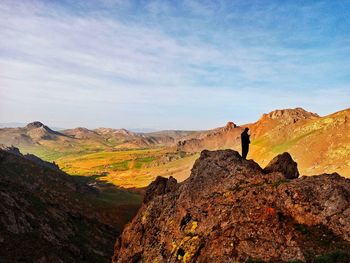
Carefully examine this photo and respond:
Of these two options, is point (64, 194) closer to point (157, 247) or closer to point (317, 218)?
point (157, 247)

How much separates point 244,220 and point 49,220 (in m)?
44.0

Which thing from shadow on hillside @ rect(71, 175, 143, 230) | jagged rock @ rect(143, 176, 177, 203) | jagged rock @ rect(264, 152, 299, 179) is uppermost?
jagged rock @ rect(264, 152, 299, 179)

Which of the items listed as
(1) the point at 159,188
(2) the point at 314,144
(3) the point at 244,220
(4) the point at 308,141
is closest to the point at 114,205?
(1) the point at 159,188

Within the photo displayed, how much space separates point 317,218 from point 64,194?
7269 cm

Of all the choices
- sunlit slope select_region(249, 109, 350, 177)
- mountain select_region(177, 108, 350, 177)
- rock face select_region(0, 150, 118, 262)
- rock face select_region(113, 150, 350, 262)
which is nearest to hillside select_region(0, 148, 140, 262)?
rock face select_region(0, 150, 118, 262)

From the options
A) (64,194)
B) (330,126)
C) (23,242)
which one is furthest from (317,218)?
(330,126)

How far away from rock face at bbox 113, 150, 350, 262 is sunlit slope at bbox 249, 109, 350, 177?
63.2 metres

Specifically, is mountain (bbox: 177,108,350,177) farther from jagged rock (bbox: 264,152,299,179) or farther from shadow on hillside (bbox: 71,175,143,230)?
jagged rock (bbox: 264,152,299,179)

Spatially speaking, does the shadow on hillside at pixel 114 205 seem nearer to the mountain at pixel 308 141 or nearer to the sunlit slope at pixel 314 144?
the mountain at pixel 308 141

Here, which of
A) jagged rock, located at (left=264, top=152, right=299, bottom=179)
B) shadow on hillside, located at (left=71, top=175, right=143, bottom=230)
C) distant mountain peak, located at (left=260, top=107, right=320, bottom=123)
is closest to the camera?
jagged rock, located at (left=264, top=152, right=299, bottom=179)

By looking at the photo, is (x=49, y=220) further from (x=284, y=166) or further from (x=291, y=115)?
(x=291, y=115)

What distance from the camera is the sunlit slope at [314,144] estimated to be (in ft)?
308

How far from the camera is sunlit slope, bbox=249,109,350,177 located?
93.9 metres

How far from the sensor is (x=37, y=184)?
276 feet
